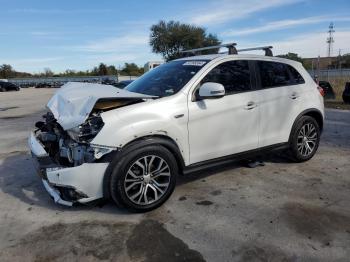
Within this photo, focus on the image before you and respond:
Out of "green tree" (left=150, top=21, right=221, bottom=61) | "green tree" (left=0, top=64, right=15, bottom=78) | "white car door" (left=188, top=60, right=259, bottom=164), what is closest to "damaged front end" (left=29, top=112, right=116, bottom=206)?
"white car door" (left=188, top=60, right=259, bottom=164)

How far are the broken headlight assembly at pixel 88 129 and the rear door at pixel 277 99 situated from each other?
234 cm

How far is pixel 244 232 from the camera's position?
362 cm

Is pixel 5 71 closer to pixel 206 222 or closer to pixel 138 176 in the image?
pixel 138 176

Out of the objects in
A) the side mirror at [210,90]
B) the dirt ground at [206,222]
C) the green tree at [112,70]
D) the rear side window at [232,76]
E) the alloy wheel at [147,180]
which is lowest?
the dirt ground at [206,222]

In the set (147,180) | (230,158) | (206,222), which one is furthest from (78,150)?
(230,158)

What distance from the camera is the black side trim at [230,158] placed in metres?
4.47

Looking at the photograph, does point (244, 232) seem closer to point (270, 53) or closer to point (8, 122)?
point (270, 53)

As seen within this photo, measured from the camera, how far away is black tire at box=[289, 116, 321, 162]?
18.2ft

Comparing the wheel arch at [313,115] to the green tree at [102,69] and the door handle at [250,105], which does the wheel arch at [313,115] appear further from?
the green tree at [102,69]

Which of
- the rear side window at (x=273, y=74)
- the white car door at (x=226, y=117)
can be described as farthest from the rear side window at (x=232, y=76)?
the rear side window at (x=273, y=74)

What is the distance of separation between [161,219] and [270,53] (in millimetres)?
3301

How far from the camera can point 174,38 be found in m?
47.7

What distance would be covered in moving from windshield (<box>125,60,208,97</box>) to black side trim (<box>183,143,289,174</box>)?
98cm

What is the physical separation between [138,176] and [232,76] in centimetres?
192
